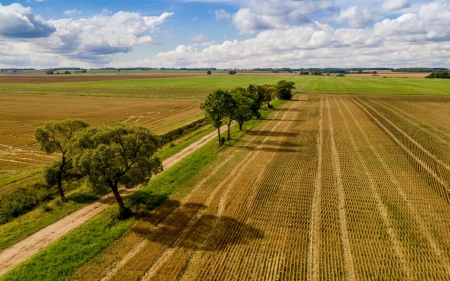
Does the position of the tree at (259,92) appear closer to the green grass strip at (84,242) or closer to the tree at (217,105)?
the tree at (217,105)

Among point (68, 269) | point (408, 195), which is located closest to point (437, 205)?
point (408, 195)

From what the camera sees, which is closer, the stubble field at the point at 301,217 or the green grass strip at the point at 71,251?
the green grass strip at the point at 71,251

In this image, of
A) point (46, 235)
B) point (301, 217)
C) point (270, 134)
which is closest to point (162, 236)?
point (46, 235)

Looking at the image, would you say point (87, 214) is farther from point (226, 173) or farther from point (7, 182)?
point (226, 173)

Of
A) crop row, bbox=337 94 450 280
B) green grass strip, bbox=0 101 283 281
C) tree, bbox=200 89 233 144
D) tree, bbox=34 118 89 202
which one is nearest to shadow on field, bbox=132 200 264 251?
green grass strip, bbox=0 101 283 281

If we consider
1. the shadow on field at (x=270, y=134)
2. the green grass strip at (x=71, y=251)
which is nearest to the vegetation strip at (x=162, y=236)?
the green grass strip at (x=71, y=251)

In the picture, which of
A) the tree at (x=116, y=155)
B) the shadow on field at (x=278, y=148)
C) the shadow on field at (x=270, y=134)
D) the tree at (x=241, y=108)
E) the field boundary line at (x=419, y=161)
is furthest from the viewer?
the shadow on field at (x=270, y=134)
